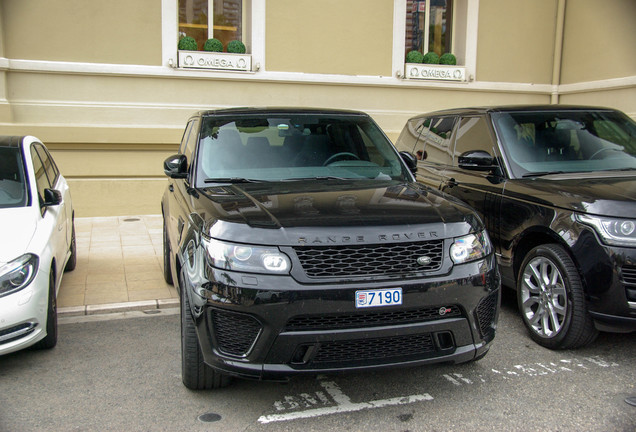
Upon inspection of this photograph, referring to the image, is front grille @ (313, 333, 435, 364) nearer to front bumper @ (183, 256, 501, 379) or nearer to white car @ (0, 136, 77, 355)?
front bumper @ (183, 256, 501, 379)

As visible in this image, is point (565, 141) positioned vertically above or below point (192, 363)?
A: above

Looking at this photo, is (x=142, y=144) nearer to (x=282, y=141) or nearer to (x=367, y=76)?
(x=367, y=76)

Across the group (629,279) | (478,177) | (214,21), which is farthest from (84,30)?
(629,279)

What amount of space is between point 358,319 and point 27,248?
8.17ft

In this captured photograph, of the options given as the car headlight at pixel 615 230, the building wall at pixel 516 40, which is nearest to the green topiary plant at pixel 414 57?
the building wall at pixel 516 40

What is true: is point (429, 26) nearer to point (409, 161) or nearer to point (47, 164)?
point (409, 161)

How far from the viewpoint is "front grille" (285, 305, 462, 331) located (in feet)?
10.5

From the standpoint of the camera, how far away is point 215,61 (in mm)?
10102

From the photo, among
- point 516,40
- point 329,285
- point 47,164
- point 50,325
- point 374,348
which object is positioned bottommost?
point 50,325

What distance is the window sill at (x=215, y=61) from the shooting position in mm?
9945

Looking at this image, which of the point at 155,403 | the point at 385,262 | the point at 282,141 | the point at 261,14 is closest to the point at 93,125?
the point at 261,14

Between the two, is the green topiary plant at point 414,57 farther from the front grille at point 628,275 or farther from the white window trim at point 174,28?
the front grille at point 628,275

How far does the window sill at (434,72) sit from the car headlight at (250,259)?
834cm

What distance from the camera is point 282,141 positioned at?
186 inches
